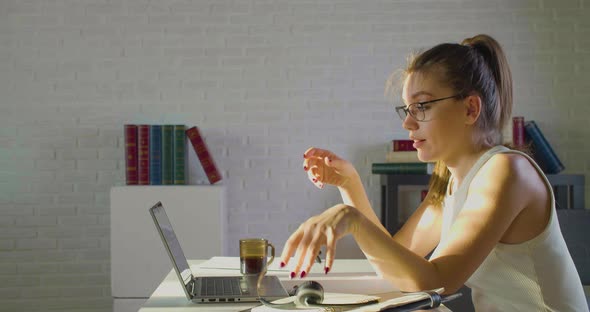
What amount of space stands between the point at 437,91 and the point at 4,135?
3.48 m

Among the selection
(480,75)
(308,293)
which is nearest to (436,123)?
(480,75)

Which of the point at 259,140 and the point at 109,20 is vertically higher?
the point at 109,20

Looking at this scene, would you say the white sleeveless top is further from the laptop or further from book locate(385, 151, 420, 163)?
book locate(385, 151, 420, 163)

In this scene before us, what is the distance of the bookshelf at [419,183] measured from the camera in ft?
Result: 13.9

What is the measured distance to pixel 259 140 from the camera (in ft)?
15.1

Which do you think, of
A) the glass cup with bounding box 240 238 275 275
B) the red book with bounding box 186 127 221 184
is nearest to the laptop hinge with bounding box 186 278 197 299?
the glass cup with bounding box 240 238 275 275

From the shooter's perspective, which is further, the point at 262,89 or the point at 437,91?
the point at 262,89

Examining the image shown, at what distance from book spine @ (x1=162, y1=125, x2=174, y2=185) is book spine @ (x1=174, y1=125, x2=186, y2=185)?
0.02 m

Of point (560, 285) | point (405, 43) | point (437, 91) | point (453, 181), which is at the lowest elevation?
point (560, 285)

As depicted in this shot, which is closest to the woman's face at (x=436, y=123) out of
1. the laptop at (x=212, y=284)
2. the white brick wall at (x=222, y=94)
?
the laptop at (x=212, y=284)

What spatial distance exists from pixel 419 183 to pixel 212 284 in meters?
2.45

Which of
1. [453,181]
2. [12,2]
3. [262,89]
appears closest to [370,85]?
[262,89]

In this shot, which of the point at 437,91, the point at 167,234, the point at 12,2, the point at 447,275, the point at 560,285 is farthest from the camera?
the point at 12,2

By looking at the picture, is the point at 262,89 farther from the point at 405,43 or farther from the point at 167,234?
the point at 167,234
